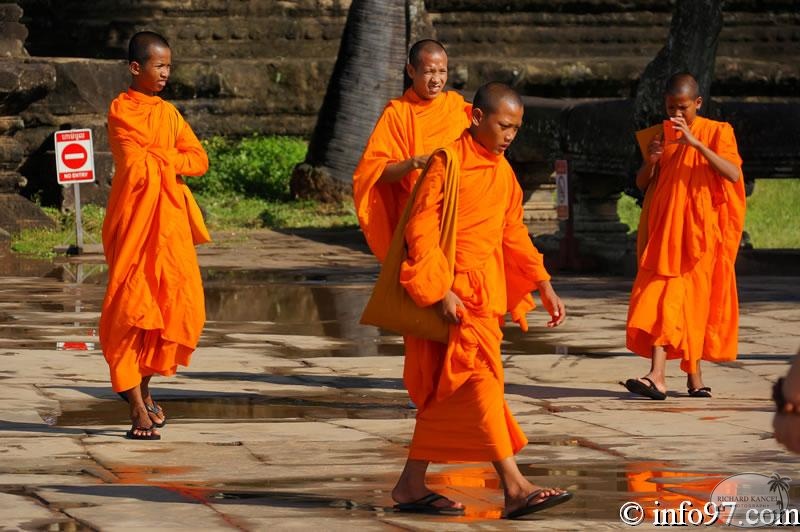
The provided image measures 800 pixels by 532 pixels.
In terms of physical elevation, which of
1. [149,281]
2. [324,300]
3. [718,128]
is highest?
[718,128]

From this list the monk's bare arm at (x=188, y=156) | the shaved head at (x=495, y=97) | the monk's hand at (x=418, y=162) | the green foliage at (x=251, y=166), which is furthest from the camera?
the green foliage at (x=251, y=166)

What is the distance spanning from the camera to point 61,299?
12906 millimetres

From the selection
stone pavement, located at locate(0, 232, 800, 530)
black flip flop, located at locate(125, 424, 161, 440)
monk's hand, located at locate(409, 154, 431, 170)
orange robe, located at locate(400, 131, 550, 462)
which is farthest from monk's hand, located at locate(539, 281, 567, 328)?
black flip flop, located at locate(125, 424, 161, 440)

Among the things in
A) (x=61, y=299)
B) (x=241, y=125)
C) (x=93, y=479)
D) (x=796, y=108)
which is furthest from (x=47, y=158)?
(x=93, y=479)

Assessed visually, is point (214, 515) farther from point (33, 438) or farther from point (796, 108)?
point (796, 108)

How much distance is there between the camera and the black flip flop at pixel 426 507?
5.93 metres

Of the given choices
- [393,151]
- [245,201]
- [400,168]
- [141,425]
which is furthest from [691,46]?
[141,425]

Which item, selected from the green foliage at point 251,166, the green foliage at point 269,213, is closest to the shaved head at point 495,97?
the green foliage at point 269,213

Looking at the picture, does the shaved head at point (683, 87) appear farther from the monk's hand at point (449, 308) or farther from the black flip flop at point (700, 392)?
the monk's hand at point (449, 308)

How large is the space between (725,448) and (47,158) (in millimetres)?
13535

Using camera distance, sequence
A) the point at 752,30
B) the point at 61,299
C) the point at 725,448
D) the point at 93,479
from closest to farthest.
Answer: the point at 93,479 → the point at 725,448 → the point at 61,299 → the point at 752,30

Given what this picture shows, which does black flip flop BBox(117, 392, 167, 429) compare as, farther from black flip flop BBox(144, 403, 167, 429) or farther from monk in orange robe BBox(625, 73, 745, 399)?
monk in orange robe BBox(625, 73, 745, 399)

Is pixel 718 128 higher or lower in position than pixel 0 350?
higher

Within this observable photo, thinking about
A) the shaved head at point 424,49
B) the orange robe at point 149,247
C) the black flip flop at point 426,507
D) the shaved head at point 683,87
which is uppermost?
the shaved head at point 424,49
